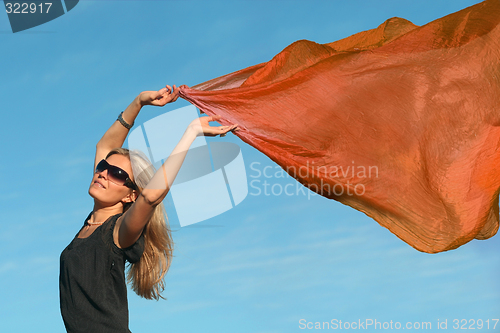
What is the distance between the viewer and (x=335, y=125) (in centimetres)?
568

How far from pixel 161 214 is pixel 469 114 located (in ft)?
12.0

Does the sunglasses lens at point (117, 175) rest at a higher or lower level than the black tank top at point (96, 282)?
higher

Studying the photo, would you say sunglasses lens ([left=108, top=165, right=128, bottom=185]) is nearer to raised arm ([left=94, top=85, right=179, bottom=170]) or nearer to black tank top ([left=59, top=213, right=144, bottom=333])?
black tank top ([left=59, top=213, right=144, bottom=333])

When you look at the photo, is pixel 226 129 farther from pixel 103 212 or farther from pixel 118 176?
pixel 103 212

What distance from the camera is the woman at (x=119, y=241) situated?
4.10m

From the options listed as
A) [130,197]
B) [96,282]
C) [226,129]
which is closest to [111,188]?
[130,197]

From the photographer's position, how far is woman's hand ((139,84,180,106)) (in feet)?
16.8

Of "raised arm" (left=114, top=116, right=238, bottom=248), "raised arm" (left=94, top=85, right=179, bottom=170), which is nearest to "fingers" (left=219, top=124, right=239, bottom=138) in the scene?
"raised arm" (left=114, top=116, right=238, bottom=248)

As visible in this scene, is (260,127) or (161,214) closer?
(161,214)

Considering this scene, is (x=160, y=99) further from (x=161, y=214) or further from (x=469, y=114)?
(x=469, y=114)

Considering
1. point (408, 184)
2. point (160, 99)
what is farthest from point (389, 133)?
point (160, 99)

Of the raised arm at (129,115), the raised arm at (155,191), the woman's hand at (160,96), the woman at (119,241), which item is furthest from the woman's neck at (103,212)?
the woman's hand at (160,96)

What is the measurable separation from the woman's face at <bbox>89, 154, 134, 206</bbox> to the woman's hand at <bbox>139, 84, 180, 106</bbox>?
69 cm

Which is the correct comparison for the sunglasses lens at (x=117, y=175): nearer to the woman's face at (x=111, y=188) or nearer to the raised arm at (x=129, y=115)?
the woman's face at (x=111, y=188)
